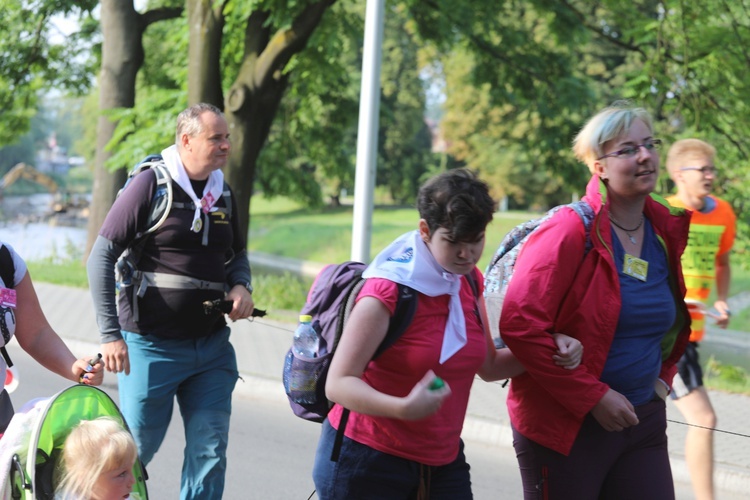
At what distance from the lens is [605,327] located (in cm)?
305

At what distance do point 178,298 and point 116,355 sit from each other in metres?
0.35

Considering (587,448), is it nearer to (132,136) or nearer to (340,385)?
→ (340,385)

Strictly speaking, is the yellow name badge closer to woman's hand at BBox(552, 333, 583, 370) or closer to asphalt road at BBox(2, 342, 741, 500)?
woman's hand at BBox(552, 333, 583, 370)

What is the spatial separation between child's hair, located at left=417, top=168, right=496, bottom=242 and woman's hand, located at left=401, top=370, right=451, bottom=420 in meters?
0.47

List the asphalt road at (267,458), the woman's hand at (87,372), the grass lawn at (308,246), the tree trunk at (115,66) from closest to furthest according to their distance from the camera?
the woman's hand at (87,372)
the asphalt road at (267,458)
the grass lawn at (308,246)
the tree trunk at (115,66)

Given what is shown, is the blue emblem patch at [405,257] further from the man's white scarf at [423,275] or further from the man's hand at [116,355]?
the man's hand at [116,355]

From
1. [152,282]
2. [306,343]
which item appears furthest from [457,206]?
[152,282]

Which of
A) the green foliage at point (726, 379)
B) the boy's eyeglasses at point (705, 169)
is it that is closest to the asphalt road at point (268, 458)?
the boy's eyeglasses at point (705, 169)

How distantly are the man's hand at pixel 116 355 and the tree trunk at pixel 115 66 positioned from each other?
41.9 feet

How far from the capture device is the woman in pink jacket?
3.04 m

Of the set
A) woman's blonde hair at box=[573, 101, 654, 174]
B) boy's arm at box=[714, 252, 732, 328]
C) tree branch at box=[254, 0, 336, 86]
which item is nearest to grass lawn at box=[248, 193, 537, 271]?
tree branch at box=[254, 0, 336, 86]

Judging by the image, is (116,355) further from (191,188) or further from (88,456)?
(88,456)

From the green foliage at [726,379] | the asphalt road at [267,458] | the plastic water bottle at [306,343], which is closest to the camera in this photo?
the plastic water bottle at [306,343]

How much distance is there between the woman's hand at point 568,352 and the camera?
2.96 metres
